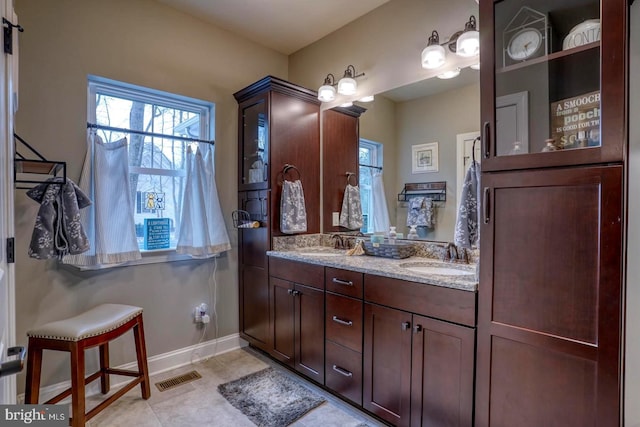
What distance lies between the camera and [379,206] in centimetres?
258

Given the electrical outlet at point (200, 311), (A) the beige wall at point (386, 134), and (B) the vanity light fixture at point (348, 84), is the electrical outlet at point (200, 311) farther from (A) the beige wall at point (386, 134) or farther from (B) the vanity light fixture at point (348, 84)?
(B) the vanity light fixture at point (348, 84)

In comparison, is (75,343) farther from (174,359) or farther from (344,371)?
(344,371)

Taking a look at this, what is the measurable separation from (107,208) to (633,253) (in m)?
2.75

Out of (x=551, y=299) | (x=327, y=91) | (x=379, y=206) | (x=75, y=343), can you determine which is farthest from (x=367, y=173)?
(x=75, y=343)

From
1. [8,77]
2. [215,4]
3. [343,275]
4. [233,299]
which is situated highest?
[215,4]

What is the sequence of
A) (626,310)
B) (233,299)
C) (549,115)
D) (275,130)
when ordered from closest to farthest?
(626,310), (549,115), (275,130), (233,299)

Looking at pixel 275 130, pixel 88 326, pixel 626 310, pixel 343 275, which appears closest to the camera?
pixel 626 310

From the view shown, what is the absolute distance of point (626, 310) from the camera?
1.14 m

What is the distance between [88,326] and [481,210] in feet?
6.98

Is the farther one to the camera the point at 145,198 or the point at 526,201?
the point at 145,198

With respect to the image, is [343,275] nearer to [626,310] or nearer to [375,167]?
[375,167]

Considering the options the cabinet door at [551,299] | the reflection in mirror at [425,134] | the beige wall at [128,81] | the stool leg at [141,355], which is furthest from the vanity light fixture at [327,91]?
the stool leg at [141,355]

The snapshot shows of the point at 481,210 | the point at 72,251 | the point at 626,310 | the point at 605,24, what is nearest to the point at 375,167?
the point at 481,210

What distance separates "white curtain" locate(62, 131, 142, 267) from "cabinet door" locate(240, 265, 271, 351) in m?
0.88
